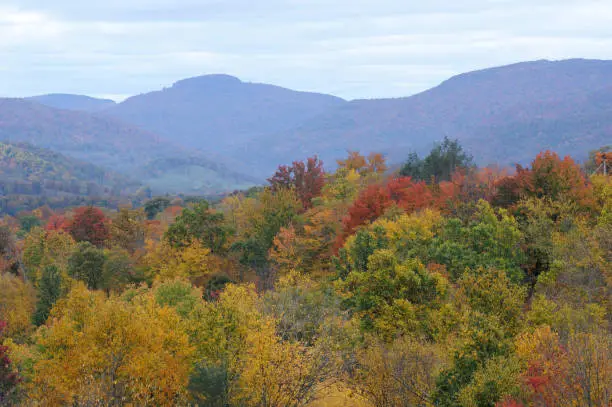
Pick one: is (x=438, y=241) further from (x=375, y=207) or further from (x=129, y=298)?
(x=129, y=298)

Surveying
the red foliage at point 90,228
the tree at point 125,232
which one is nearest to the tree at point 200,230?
the tree at point 125,232

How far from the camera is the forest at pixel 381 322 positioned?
24891 millimetres

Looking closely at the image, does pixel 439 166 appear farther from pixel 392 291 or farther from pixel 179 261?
pixel 392 291

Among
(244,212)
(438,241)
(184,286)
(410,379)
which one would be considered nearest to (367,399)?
(410,379)

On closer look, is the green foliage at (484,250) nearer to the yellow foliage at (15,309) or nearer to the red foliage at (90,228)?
the yellow foliage at (15,309)

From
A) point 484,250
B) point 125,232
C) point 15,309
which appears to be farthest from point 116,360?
point 125,232

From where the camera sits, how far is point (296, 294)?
1590 inches

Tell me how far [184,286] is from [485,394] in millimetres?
28504

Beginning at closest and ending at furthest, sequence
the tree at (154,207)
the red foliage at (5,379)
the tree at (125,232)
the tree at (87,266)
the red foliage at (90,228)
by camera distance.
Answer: the red foliage at (5,379) → the tree at (87,266) → the red foliage at (90,228) → the tree at (125,232) → the tree at (154,207)

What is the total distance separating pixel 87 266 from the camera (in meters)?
63.0

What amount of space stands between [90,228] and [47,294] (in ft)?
85.0

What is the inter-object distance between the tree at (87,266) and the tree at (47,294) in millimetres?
7022

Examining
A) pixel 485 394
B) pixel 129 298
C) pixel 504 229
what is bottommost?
pixel 129 298

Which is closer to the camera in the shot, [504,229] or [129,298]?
[504,229]
